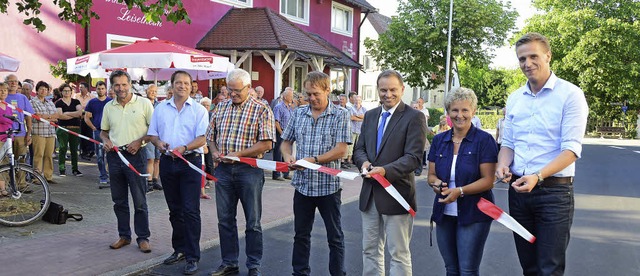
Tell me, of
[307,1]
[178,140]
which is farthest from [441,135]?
[307,1]

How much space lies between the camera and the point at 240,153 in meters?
5.11

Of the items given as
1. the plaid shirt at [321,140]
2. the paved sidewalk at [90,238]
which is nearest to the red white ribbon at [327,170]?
the plaid shirt at [321,140]

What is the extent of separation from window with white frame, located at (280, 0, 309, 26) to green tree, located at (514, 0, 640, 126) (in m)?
24.4

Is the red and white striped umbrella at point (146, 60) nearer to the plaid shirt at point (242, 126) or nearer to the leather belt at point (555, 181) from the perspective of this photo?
the plaid shirt at point (242, 126)

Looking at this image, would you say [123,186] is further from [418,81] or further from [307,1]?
[418,81]

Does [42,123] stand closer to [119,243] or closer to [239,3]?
[119,243]

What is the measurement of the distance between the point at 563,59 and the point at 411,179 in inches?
1591

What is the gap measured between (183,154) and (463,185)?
2883mm

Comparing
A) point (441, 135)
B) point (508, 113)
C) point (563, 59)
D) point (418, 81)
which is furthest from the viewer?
point (563, 59)

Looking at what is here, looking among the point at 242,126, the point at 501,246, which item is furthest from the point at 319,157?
the point at 501,246

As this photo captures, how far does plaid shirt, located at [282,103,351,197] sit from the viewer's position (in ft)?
Answer: 15.5

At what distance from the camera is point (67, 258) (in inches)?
224

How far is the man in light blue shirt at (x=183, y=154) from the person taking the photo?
17.9ft

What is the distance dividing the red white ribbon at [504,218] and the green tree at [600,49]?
40.0 meters
